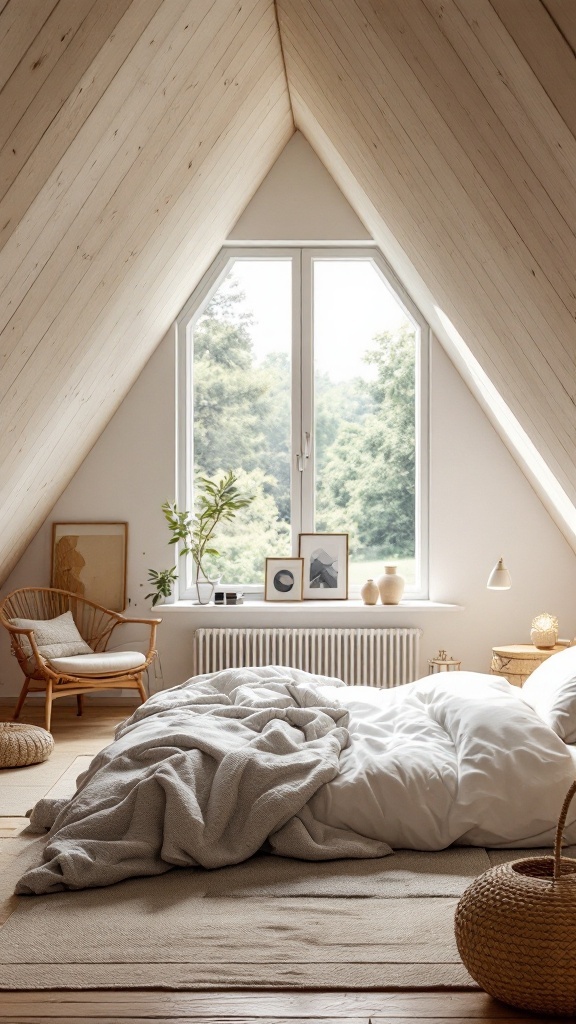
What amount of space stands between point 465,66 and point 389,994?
220 centimetres

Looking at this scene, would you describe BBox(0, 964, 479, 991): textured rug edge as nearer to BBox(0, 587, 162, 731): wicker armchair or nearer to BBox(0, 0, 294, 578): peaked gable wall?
BBox(0, 0, 294, 578): peaked gable wall

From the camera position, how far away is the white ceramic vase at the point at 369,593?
5668 mm

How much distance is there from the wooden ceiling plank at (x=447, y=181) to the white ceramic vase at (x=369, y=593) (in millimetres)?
2409

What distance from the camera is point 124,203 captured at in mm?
3418

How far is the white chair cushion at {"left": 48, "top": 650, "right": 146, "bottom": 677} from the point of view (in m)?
5.01

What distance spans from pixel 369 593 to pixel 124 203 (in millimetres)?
2993

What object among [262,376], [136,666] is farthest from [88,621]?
[262,376]

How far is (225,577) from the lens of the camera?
600cm

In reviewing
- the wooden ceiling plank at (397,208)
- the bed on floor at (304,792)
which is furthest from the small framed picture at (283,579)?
the bed on floor at (304,792)

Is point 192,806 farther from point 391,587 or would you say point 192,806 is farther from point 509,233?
point 391,587

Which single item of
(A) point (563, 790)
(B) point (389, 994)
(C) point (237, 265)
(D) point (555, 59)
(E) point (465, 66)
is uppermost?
(C) point (237, 265)

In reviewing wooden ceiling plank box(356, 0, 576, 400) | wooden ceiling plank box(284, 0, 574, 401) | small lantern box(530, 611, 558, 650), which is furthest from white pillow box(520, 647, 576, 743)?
small lantern box(530, 611, 558, 650)

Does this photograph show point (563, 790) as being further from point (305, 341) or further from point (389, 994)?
point (305, 341)

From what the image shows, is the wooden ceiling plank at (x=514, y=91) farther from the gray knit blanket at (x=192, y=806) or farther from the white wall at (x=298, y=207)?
the white wall at (x=298, y=207)
